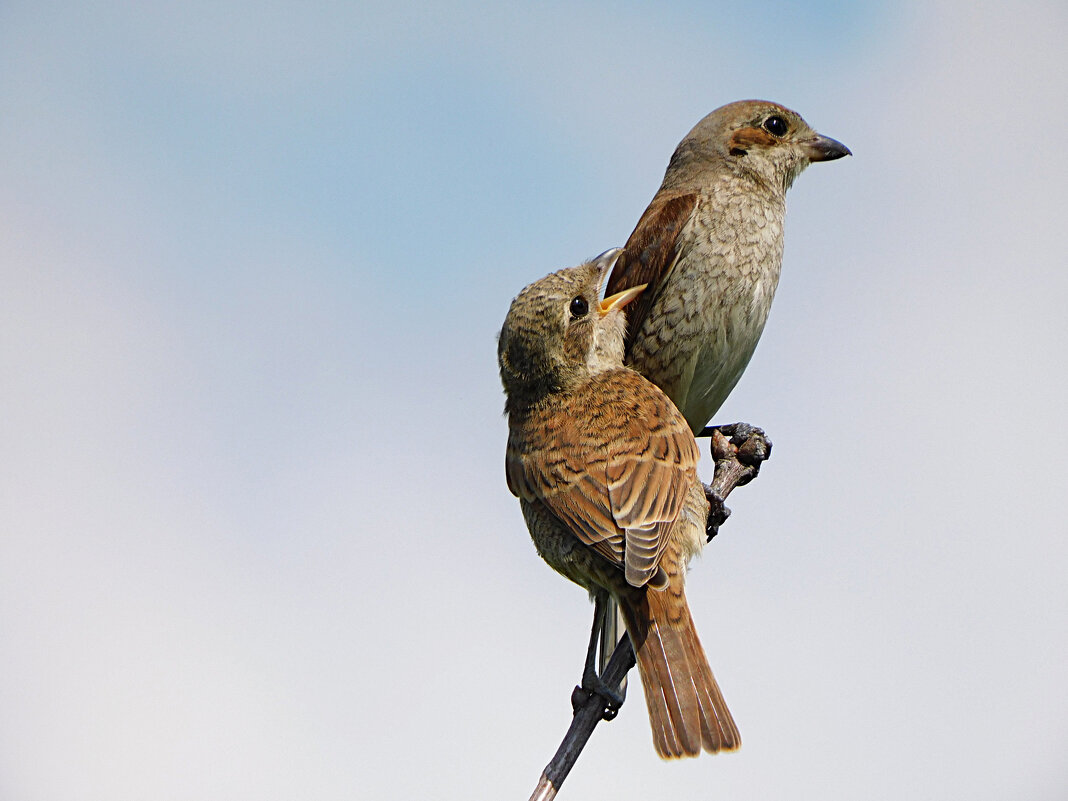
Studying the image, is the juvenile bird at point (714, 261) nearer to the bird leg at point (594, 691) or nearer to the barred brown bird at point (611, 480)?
the barred brown bird at point (611, 480)

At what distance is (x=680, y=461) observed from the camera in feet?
14.5

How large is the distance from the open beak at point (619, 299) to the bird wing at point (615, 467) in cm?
30

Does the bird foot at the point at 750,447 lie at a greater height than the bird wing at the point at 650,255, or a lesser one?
lesser

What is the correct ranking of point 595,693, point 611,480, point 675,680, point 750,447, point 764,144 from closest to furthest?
point 675,680 → point 595,693 → point 611,480 → point 750,447 → point 764,144

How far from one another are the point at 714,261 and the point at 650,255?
0.29 meters

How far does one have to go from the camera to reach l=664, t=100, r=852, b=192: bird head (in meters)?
5.48

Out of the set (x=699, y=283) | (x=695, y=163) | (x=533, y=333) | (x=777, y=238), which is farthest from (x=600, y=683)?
(x=695, y=163)

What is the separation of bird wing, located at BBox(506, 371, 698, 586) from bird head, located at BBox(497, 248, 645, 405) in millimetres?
128

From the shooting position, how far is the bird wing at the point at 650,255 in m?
5.08

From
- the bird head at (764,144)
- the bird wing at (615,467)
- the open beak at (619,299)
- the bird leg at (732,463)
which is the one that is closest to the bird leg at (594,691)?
the bird wing at (615,467)

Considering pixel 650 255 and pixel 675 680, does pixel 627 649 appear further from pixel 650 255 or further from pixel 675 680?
pixel 650 255

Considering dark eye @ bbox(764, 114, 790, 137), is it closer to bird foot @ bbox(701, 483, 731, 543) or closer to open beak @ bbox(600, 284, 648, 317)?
open beak @ bbox(600, 284, 648, 317)

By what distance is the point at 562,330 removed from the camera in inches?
191

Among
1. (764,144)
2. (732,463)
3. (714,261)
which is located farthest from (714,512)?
(764,144)
